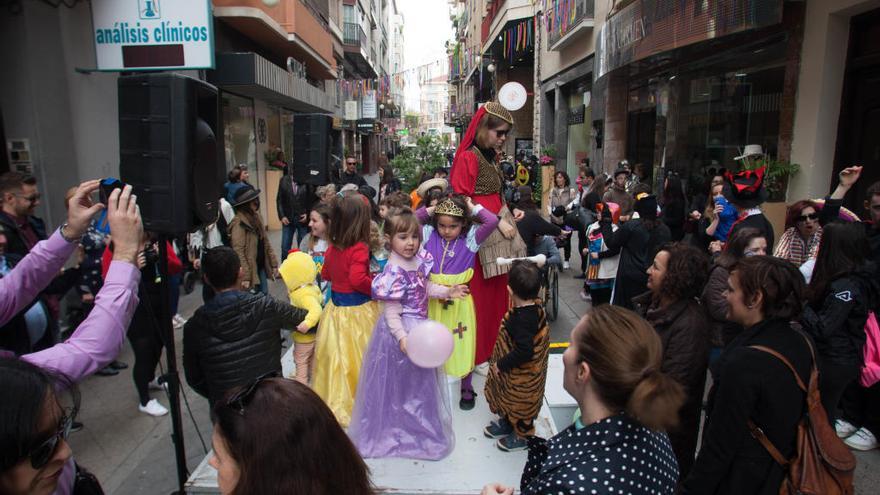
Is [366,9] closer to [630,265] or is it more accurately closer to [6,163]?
[6,163]

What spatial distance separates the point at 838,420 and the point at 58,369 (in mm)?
4956

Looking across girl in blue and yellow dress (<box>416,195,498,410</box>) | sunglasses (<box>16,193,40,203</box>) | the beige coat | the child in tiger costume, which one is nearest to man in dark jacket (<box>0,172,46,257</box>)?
sunglasses (<box>16,193,40,203</box>)

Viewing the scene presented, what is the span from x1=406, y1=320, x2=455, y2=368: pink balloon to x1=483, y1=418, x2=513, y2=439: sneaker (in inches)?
41.2

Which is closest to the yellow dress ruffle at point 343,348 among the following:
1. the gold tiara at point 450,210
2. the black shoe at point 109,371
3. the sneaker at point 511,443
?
the gold tiara at point 450,210

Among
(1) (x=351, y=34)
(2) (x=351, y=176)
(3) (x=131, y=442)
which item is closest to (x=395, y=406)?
(3) (x=131, y=442)

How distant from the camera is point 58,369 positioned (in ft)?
5.10

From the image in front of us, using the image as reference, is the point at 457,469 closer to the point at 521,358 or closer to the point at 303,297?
the point at 521,358

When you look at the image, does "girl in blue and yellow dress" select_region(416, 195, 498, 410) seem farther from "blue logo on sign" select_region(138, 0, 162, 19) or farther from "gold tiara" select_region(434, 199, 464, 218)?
"blue logo on sign" select_region(138, 0, 162, 19)

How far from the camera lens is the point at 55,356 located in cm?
159

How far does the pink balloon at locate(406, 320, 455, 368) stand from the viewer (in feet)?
8.98

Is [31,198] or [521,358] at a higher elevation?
[31,198]

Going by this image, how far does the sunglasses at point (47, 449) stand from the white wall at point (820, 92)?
25.2ft

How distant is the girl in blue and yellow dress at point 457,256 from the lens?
3582mm

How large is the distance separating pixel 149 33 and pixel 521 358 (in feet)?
21.8
